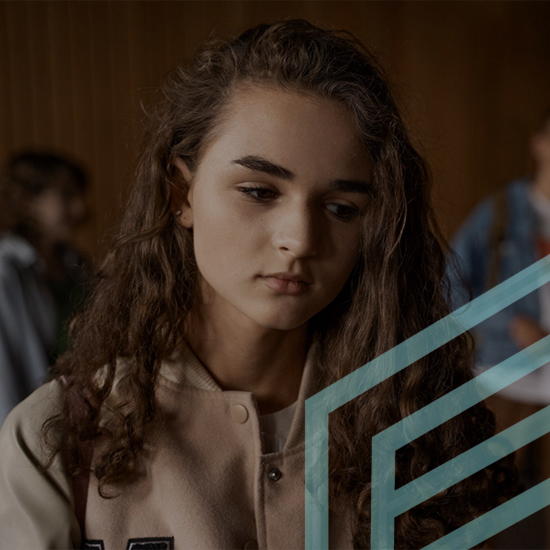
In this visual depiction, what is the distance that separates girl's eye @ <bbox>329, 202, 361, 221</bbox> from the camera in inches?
23.9

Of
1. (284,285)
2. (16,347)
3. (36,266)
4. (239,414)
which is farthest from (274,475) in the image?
(36,266)

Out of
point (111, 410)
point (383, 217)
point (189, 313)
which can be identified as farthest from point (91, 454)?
point (383, 217)

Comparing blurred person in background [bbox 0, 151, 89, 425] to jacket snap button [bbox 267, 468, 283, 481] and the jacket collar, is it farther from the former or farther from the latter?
jacket snap button [bbox 267, 468, 283, 481]

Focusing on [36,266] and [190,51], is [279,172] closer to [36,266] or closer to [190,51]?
[36,266]

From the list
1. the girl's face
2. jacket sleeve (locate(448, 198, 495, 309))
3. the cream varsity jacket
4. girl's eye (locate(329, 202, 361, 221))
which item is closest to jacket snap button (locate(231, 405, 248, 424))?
the cream varsity jacket

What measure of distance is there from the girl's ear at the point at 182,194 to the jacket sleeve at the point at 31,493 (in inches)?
9.2

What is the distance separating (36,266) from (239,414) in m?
0.64

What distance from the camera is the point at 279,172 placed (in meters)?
0.58

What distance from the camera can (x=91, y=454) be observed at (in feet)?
2.15

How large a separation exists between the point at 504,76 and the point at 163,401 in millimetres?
2419
